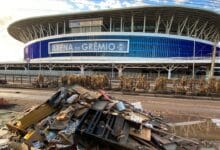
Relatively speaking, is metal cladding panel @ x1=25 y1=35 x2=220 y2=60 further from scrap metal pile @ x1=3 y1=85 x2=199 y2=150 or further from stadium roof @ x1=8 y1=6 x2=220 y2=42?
scrap metal pile @ x1=3 y1=85 x2=199 y2=150

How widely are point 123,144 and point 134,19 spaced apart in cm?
8005

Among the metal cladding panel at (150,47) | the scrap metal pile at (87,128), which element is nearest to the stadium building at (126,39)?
the metal cladding panel at (150,47)

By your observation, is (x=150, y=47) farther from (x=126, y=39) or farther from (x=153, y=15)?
(x=153, y=15)

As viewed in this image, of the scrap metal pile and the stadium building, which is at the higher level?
the stadium building

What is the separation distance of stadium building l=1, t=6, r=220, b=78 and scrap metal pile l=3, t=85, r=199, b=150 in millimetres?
63759

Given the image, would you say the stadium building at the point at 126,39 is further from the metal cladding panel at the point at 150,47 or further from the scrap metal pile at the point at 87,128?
the scrap metal pile at the point at 87,128

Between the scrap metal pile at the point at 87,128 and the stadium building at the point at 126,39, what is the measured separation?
63.8m

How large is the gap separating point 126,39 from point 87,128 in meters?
78.0

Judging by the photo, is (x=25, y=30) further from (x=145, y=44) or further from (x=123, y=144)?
(x=123, y=144)

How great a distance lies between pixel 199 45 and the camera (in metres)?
92.7

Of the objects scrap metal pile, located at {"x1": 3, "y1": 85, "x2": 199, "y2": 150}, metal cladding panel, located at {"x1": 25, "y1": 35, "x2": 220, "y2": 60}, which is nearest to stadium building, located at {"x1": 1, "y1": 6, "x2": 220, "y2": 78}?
metal cladding panel, located at {"x1": 25, "y1": 35, "x2": 220, "y2": 60}

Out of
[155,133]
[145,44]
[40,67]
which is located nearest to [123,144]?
[155,133]

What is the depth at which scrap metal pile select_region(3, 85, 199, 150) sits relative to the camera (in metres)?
8.43

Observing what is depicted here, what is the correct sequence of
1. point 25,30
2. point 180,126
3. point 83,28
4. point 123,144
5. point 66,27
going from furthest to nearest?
point 25,30
point 66,27
point 83,28
point 180,126
point 123,144
